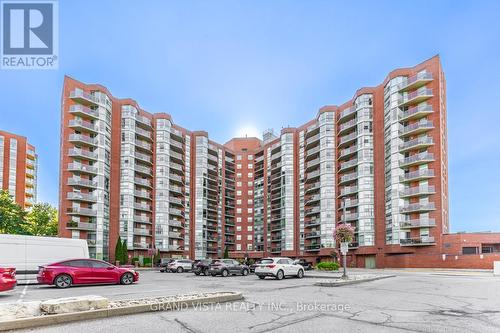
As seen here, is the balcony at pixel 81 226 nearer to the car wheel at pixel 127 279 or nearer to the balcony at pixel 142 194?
the balcony at pixel 142 194

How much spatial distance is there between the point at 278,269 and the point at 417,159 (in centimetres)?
3964

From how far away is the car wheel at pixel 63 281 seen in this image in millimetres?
19775

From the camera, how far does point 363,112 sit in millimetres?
70812

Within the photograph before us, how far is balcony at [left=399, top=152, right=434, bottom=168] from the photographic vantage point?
58469mm

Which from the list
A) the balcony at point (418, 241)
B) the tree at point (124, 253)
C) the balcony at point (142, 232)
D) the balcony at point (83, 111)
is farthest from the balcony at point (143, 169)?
the balcony at point (418, 241)

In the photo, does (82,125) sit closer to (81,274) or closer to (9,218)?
(9,218)

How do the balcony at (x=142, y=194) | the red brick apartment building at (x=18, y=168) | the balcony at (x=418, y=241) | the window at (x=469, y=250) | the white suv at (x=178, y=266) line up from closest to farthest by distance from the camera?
the white suv at (x=178, y=266) < the window at (x=469, y=250) < the balcony at (x=418, y=241) < the balcony at (x=142, y=194) < the red brick apartment building at (x=18, y=168)

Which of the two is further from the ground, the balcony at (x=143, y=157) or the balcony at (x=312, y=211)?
the balcony at (x=143, y=157)

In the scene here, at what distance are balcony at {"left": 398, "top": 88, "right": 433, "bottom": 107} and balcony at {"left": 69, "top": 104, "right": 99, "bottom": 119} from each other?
4813cm

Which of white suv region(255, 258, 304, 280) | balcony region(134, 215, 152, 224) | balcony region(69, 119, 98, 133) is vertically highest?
balcony region(69, 119, 98, 133)

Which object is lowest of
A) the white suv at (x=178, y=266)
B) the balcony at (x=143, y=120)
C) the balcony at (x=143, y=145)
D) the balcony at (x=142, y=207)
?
the white suv at (x=178, y=266)

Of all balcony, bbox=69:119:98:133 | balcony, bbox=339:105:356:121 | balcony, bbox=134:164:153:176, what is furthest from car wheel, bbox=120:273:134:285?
balcony, bbox=339:105:356:121

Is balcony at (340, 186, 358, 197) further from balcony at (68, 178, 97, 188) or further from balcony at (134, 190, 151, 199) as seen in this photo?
balcony at (68, 178, 97, 188)

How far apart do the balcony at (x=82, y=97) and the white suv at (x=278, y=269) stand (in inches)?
1946
